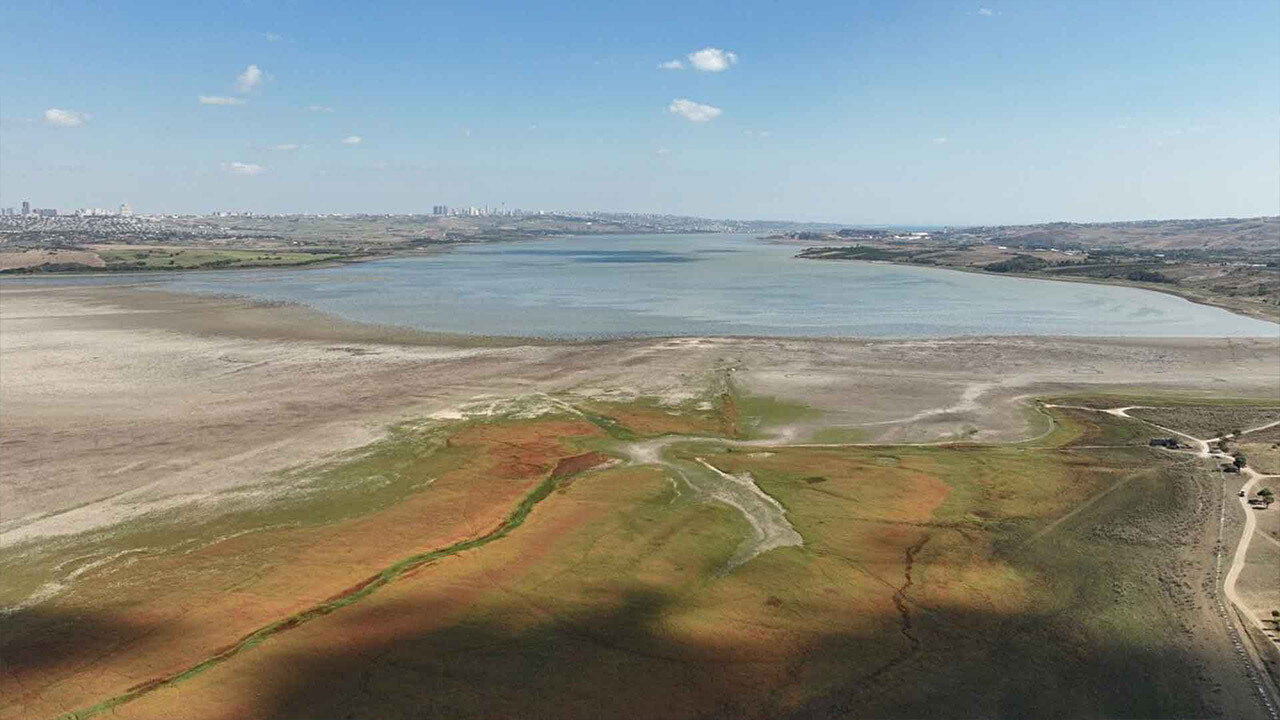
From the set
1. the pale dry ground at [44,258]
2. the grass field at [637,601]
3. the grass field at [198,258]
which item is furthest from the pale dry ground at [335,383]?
the pale dry ground at [44,258]

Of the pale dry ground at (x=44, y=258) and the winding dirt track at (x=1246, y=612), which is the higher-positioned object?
the pale dry ground at (x=44, y=258)

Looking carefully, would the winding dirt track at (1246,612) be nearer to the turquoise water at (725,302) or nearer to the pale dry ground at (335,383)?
the pale dry ground at (335,383)

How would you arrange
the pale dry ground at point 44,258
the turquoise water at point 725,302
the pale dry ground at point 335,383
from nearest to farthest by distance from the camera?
the pale dry ground at point 335,383 < the turquoise water at point 725,302 < the pale dry ground at point 44,258

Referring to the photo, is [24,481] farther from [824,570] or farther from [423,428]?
[824,570]

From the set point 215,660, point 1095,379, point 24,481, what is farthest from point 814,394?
point 24,481

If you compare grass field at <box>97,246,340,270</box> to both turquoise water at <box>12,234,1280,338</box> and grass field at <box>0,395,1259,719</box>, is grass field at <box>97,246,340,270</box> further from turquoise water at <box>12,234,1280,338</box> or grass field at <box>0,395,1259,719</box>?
grass field at <box>0,395,1259,719</box>
